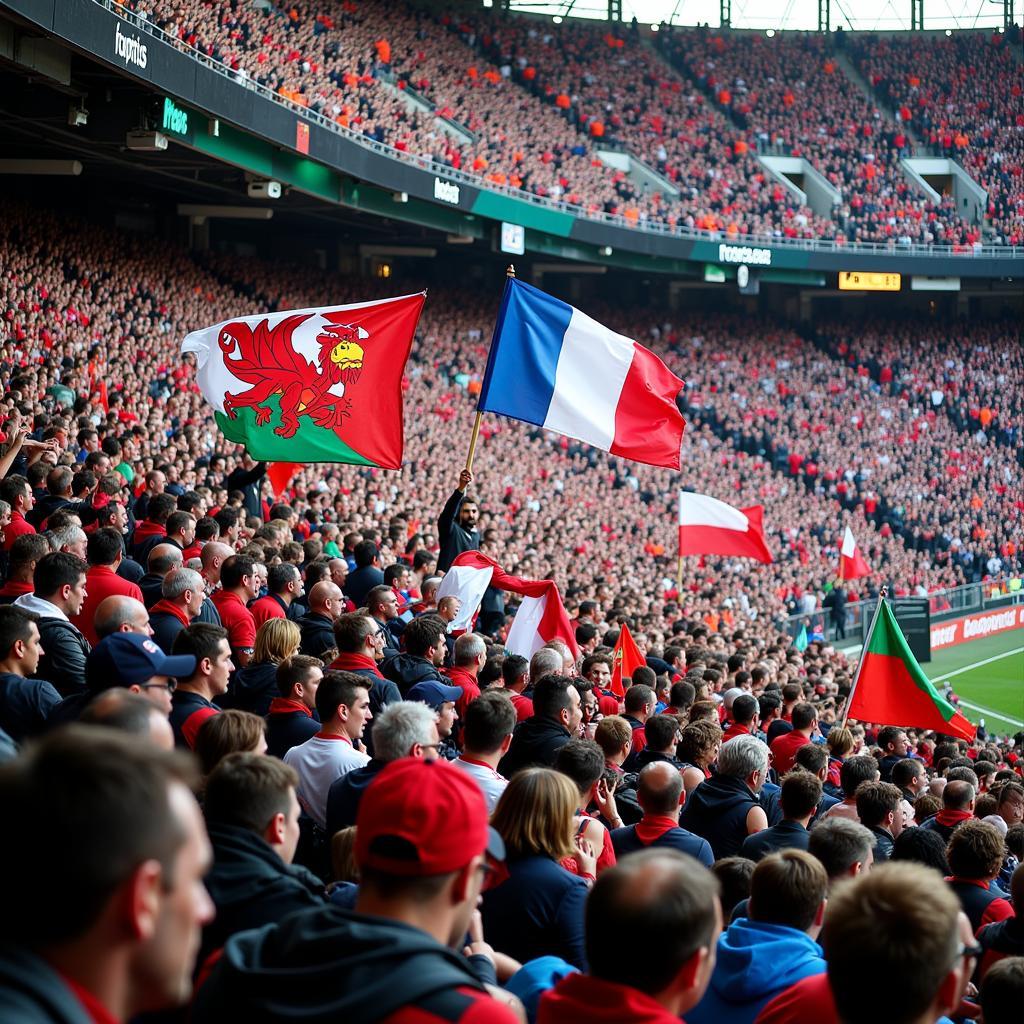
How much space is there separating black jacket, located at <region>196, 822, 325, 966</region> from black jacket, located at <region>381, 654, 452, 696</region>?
13.1 ft

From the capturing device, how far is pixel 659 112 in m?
44.1

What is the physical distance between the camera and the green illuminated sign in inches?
706

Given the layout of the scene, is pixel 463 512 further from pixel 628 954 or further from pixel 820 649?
pixel 820 649

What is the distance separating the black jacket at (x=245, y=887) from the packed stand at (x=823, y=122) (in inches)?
1639

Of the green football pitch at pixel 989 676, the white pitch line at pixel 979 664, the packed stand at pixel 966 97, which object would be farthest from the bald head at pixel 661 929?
the packed stand at pixel 966 97

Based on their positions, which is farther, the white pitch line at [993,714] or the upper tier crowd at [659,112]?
the upper tier crowd at [659,112]

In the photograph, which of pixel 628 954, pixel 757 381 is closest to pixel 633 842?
pixel 628 954

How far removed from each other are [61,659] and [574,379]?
585 cm

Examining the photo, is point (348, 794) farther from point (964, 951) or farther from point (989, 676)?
point (989, 676)

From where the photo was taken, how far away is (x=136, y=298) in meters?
23.8

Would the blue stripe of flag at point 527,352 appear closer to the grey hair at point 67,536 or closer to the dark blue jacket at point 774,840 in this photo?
the grey hair at point 67,536

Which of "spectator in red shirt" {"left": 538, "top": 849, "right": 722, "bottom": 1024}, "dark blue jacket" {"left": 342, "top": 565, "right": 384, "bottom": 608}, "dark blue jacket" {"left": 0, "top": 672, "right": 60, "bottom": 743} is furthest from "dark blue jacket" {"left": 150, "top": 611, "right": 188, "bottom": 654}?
"spectator in red shirt" {"left": 538, "top": 849, "right": 722, "bottom": 1024}

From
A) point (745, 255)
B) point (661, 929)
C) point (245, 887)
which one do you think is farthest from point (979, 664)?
point (661, 929)

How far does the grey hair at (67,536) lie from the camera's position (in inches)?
296
